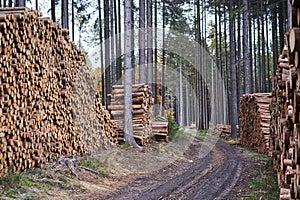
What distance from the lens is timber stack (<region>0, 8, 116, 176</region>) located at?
8.52 metres

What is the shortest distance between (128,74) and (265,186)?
23.6ft

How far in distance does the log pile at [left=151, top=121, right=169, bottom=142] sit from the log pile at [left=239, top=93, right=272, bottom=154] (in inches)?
158

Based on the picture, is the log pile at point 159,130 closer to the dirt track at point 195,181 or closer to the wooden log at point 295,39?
the dirt track at point 195,181

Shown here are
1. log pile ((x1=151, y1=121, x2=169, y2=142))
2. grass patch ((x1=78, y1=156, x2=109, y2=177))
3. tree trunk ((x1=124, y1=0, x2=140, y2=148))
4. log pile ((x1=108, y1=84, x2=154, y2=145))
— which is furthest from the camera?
log pile ((x1=151, y1=121, x2=169, y2=142))

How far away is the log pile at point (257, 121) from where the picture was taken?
16.0m

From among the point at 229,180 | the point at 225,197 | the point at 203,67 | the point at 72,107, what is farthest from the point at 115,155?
the point at 203,67

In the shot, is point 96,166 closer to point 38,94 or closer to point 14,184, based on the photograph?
A: point 38,94

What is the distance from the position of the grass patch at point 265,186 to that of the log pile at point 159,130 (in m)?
8.01

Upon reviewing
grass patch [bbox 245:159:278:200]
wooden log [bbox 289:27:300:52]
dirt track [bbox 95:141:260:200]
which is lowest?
dirt track [bbox 95:141:260:200]

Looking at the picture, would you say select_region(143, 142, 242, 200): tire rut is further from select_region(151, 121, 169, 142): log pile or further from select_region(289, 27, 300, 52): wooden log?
select_region(151, 121, 169, 142): log pile

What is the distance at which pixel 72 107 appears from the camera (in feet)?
39.7

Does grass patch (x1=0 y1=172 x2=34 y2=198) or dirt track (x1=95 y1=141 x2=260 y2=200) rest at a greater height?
grass patch (x1=0 y1=172 x2=34 y2=198)

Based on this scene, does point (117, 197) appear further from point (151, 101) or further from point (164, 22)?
point (164, 22)

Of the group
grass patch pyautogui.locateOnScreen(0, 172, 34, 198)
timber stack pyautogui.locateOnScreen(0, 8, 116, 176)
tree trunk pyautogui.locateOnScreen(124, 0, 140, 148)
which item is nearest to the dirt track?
grass patch pyautogui.locateOnScreen(0, 172, 34, 198)
